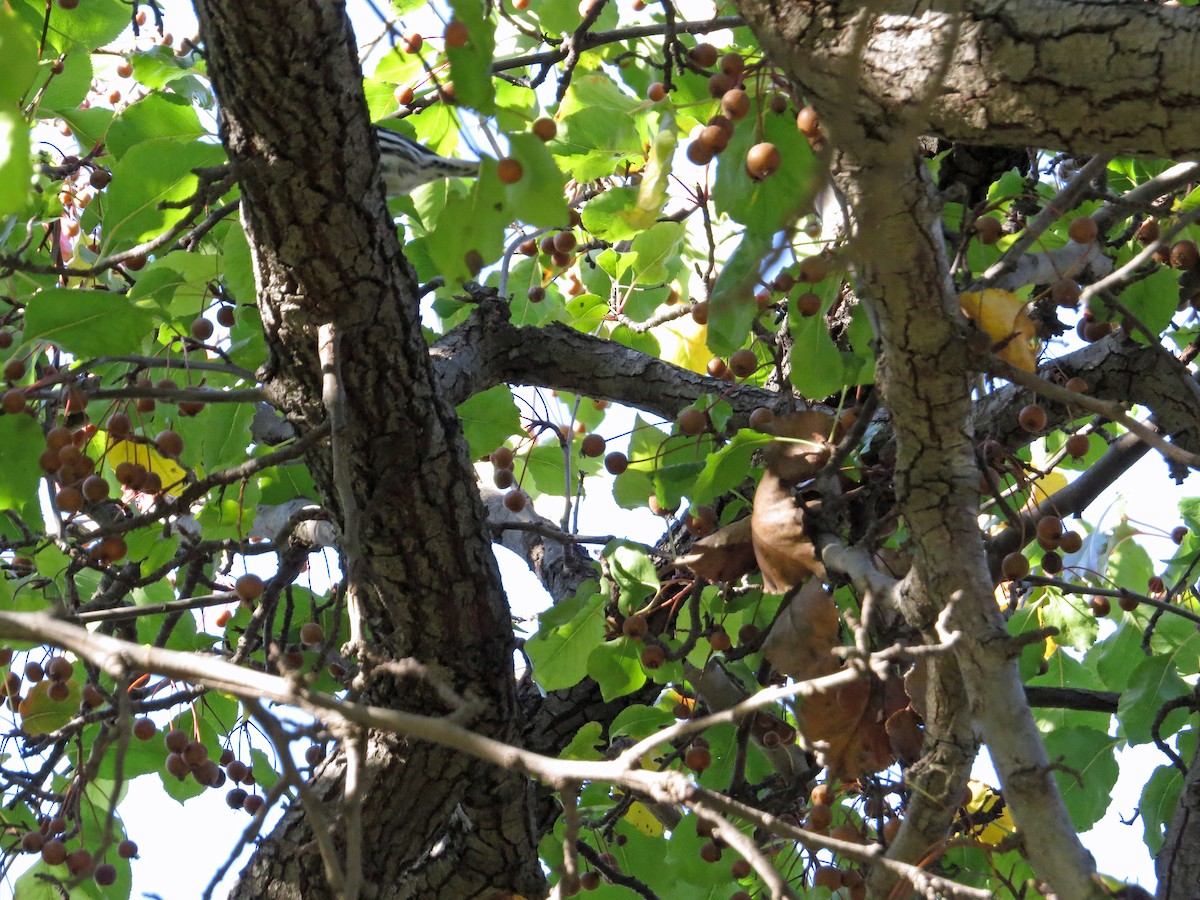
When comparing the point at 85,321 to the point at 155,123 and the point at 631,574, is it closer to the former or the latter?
the point at 155,123

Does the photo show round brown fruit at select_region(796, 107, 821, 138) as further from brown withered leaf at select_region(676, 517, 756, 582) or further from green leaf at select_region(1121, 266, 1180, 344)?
green leaf at select_region(1121, 266, 1180, 344)

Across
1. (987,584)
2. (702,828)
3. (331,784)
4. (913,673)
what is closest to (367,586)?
(331,784)

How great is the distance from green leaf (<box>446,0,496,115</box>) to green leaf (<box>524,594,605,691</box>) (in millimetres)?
1457

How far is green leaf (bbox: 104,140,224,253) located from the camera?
2100 mm

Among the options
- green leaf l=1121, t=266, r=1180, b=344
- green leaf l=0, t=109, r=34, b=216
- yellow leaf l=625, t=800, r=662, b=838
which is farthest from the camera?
yellow leaf l=625, t=800, r=662, b=838

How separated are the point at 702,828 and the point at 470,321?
1526 millimetres

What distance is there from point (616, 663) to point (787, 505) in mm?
603

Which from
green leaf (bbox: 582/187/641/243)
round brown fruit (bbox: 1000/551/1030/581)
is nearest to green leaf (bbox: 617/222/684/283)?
green leaf (bbox: 582/187/641/243)

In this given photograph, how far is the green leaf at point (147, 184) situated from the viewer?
2.10 metres

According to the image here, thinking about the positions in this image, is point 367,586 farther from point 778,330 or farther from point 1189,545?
point 1189,545

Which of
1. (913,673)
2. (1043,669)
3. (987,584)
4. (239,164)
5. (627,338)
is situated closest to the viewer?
(987,584)

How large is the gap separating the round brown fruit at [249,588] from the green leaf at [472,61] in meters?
1.31

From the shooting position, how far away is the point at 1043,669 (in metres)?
3.08

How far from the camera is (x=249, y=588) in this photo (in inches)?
91.9
